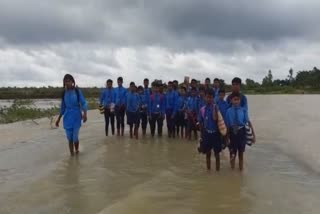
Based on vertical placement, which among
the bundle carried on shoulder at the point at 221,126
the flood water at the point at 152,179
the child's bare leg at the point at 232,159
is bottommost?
the flood water at the point at 152,179

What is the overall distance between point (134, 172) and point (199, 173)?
1.21 metres

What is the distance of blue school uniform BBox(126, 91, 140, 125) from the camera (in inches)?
555

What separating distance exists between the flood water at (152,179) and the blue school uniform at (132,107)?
2.40 feet

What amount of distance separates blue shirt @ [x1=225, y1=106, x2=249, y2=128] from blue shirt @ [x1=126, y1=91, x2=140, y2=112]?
5.48 m

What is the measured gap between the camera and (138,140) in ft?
45.3

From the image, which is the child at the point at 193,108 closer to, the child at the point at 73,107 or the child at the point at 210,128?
the child at the point at 73,107

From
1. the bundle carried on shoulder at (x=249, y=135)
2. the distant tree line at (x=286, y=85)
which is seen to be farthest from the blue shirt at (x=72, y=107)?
the distant tree line at (x=286, y=85)

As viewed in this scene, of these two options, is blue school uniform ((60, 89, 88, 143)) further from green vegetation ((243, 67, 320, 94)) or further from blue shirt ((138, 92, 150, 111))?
green vegetation ((243, 67, 320, 94))

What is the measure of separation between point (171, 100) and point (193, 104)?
0.93 m

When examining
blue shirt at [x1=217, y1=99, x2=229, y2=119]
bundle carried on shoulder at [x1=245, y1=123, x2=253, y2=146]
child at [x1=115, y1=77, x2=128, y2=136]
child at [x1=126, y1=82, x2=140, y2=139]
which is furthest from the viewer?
child at [x1=115, y1=77, x2=128, y2=136]

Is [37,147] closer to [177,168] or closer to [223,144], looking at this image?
[177,168]

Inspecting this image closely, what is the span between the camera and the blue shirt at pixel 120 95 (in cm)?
1432

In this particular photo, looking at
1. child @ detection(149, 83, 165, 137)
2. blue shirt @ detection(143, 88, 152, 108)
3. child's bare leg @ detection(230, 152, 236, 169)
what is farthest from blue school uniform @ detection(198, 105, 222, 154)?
blue shirt @ detection(143, 88, 152, 108)

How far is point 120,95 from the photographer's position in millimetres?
14367
